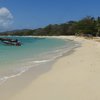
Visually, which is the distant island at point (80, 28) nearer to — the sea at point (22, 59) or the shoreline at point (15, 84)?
the sea at point (22, 59)

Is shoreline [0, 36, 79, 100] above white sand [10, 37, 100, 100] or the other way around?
the other way around

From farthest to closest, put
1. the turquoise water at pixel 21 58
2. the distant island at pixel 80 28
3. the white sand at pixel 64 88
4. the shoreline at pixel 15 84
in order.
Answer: the distant island at pixel 80 28, the turquoise water at pixel 21 58, the shoreline at pixel 15 84, the white sand at pixel 64 88

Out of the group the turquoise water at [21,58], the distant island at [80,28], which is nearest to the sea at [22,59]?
the turquoise water at [21,58]

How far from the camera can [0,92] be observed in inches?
338

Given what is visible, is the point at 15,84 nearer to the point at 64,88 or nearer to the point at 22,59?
the point at 64,88

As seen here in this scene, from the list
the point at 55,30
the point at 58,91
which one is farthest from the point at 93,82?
the point at 55,30

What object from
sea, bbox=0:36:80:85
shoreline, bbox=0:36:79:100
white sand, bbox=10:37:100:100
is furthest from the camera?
sea, bbox=0:36:80:85

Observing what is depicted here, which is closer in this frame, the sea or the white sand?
the white sand

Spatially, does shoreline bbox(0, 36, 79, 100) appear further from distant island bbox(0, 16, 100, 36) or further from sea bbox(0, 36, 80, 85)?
distant island bbox(0, 16, 100, 36)

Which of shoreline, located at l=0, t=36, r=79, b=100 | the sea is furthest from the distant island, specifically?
shoreline, located at l=0, t=36, r=79, b=100

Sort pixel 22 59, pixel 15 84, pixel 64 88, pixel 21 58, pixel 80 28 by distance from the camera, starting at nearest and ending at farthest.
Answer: pixel 64 88, pixel 15 84, pixel 22 59, pixel 21 58, pixel 80 28

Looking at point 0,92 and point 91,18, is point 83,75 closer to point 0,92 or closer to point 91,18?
point 0,92

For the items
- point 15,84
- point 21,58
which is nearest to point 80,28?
point 21,58

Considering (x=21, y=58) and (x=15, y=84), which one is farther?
(x=21, y=58)
